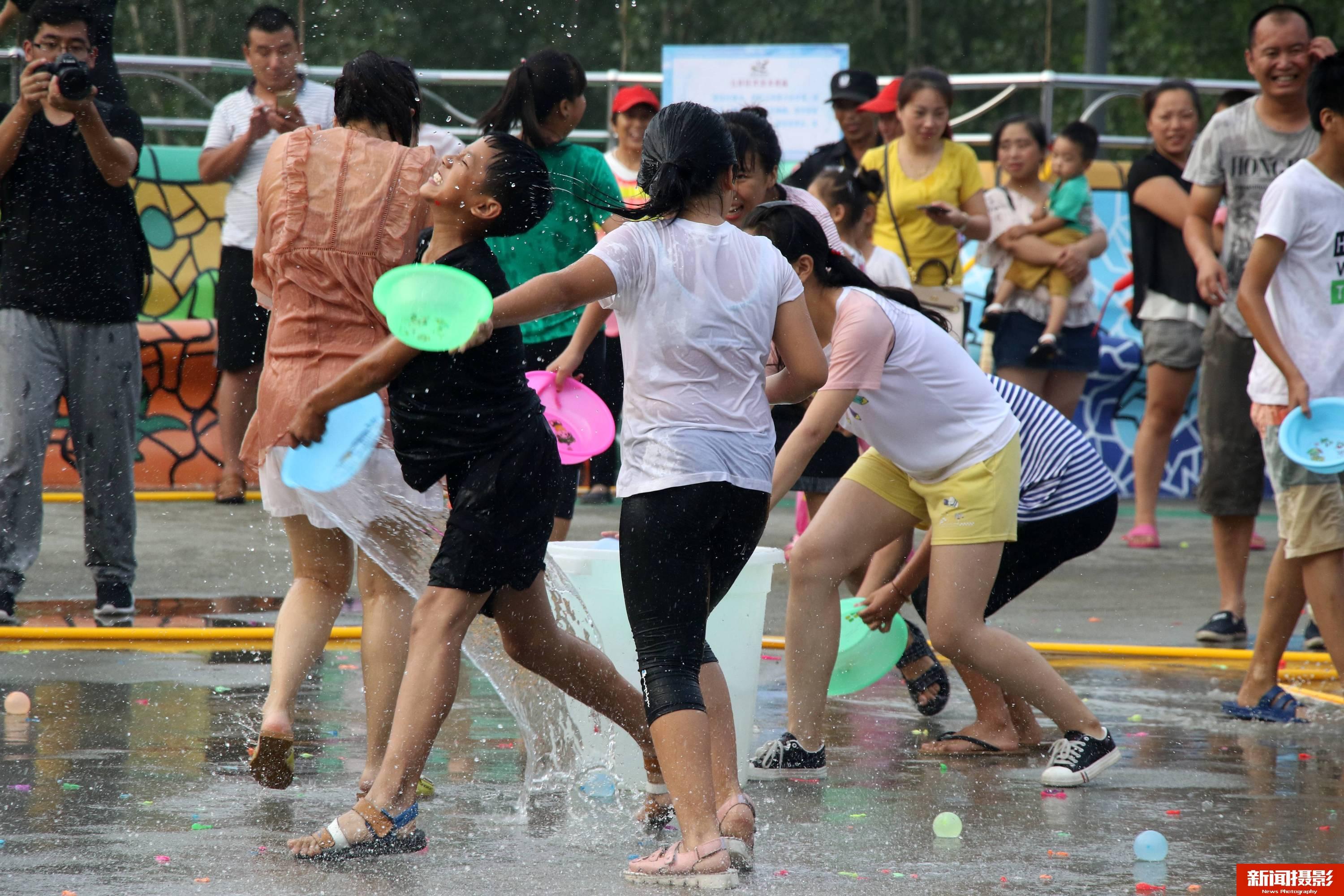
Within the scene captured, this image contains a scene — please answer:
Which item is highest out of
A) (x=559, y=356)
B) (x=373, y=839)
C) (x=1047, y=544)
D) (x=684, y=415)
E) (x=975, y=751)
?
(x=684, y=415)

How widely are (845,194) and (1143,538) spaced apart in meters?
3.14

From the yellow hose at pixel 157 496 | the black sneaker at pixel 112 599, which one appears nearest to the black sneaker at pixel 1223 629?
the black sneaker at pixel 112 599

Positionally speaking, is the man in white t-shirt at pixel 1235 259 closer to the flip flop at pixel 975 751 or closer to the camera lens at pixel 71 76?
the flip flop at pixel 975 751

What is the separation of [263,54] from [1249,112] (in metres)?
4.32

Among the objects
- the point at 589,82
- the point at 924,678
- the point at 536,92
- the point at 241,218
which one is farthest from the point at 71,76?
the point at 589,82

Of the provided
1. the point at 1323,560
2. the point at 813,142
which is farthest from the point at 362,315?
the point at 813,142

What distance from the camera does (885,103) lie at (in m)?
8.98

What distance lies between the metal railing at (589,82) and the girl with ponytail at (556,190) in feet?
15.1

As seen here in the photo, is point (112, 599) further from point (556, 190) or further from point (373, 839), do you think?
point (373, 839)

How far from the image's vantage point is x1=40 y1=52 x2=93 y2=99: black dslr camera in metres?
6.00

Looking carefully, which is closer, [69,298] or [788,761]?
[788,761]

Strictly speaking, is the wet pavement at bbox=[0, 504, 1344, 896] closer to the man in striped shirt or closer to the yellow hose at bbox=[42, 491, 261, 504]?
the man in striped shirt

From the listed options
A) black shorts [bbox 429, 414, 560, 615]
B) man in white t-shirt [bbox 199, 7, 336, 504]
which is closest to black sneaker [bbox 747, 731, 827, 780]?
black shorts [bbox 429, 414, 560, 615]

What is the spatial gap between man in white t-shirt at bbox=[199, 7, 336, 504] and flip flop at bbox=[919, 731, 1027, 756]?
457cm
